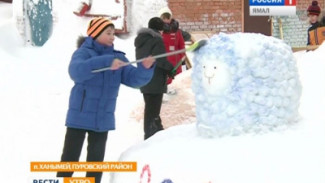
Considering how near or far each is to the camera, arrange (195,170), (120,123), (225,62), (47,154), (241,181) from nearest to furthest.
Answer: (241,181) < (195,170) < (225,62) < (47,154) < (120,123)

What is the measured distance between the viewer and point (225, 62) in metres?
3.06

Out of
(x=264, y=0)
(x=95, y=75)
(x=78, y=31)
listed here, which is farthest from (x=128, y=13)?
(x=95, y=75)

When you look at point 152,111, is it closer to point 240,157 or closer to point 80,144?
point 80,144

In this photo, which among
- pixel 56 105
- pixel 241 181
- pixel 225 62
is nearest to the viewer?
pixel 241 181

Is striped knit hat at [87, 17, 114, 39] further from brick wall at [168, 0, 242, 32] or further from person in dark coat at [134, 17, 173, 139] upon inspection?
brick wall at [168, 0, 242, 32]

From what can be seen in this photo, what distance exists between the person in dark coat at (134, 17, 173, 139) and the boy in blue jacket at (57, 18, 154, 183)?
46.1 inches

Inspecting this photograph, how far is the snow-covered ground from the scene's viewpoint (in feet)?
9.09

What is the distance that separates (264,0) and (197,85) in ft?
17.5

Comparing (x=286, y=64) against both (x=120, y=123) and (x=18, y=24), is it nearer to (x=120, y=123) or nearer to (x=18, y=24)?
(x=120, y=123)

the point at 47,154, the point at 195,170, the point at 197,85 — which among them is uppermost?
the point at 197,85

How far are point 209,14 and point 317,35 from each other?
15.0ft

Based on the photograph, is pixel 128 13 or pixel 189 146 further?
pixel 128 13

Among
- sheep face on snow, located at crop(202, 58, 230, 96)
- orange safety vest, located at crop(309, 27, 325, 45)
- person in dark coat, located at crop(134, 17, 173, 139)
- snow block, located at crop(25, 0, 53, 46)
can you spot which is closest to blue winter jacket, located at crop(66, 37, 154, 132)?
sheep face on snow, located at crop(202, 58, 230, 96)

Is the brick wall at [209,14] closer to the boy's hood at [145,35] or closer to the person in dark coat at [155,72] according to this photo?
the person in dark coat at [155,72]
